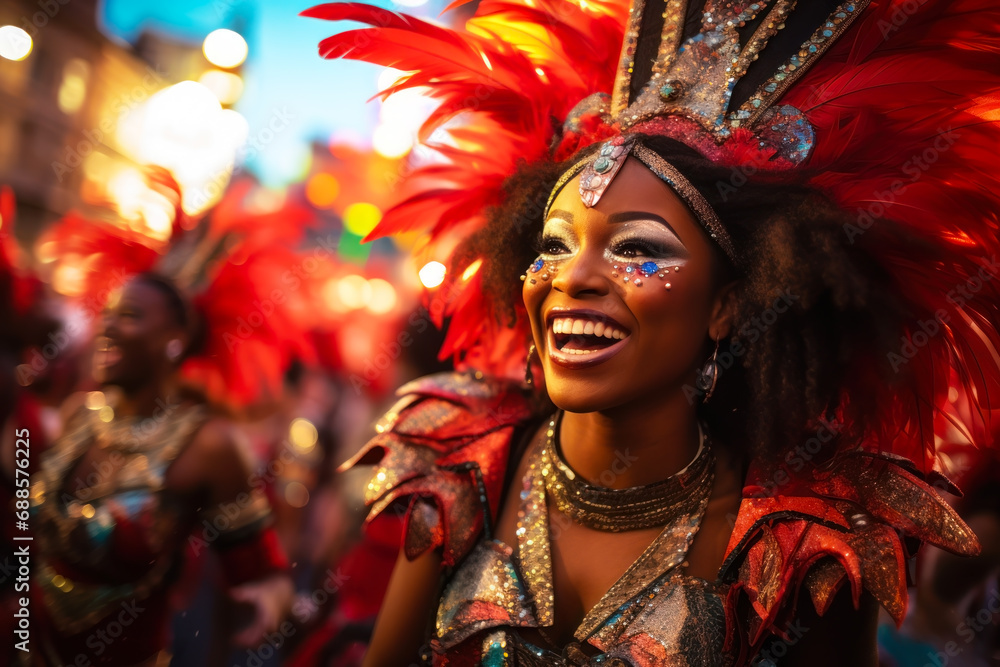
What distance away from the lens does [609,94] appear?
2.16m

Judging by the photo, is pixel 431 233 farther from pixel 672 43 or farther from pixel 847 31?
pixel 847 31

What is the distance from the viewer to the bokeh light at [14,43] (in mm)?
6586

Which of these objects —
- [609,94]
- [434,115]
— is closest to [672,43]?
[609,94]

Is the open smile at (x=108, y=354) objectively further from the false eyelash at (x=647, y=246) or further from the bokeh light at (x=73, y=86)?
the bokeh light at (x=73, y=86)

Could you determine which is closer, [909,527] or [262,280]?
[909,527]

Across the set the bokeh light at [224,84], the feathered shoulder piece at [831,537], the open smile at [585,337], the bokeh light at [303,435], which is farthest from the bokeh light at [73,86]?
the feathered shoulder piece at [831,537]

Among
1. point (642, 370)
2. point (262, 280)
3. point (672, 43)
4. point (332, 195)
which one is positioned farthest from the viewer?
point (332, 195)

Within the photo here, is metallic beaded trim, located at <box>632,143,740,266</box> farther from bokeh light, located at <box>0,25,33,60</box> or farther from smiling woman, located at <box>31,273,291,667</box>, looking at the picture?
bokeh light, located at <box>0,25,33,60</box>

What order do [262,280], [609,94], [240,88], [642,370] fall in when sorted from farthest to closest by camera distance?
[240,88] < [262,280] < [609,94] < [642,370]

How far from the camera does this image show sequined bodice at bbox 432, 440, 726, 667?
1.74m

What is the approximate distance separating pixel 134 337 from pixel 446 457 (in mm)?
1707

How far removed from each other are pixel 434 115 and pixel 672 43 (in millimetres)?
760

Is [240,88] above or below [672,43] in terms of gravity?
below

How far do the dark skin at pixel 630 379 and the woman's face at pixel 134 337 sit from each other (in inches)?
68.2
